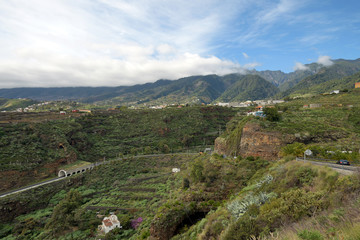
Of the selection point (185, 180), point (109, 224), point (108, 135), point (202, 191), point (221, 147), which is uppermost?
point (202, 191)

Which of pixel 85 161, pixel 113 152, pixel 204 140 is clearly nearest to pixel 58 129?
pixel 85 161

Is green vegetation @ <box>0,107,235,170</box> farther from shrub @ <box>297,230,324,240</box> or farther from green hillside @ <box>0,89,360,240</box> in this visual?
shrub @ <box>297,230,324,240</box>

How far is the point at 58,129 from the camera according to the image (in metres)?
52.1

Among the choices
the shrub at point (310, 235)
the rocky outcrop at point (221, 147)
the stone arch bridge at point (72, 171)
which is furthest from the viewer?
the stone arch bridge at point (72, 171)

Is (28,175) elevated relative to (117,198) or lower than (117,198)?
elevated

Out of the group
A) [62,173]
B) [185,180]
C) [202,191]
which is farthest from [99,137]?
[202,191]

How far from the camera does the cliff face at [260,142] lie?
923 inches

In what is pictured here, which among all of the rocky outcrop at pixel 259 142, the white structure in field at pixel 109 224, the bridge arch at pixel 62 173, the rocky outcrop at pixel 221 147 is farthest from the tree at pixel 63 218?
the rocky outcrop at pixel 221 147

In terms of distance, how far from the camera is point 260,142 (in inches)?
976

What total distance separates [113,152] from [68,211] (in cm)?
2829

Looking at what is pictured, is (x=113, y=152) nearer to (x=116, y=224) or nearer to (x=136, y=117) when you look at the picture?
(x=136, y=117)

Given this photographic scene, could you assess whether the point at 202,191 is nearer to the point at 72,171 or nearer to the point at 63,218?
the point at 63,218

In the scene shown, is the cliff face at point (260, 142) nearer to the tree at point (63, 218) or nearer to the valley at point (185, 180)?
the valley at point (185, 180)

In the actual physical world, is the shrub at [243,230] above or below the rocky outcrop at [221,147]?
above
